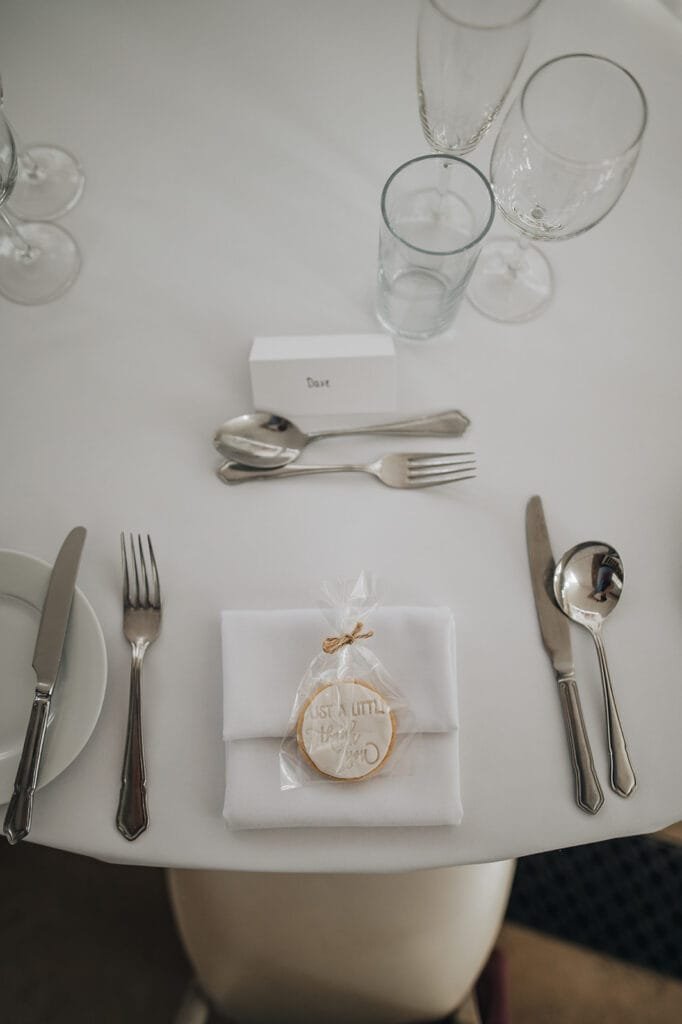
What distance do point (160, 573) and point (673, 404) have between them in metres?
0.61

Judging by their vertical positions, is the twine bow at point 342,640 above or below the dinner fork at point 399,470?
below

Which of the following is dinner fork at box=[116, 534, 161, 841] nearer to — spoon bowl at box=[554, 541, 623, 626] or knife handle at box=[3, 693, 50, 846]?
knife handle at box=[3, 693, 50, 846]

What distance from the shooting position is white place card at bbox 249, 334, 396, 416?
784 millimetres

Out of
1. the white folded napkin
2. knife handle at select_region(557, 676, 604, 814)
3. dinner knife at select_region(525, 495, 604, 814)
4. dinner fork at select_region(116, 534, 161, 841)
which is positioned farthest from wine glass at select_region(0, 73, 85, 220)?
knife handle at select_region(557, 676, 604, 814)

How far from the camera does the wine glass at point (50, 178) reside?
2.98 feet

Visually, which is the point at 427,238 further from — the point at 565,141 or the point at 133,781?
the point at 133,781

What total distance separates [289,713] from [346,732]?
0.06m

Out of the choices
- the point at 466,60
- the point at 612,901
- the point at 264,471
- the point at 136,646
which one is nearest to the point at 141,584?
the point at 136,646

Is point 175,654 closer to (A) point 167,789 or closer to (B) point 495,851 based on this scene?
(A) point 167,789

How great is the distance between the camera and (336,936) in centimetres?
99

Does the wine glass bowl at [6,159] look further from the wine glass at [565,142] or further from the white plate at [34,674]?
the wine glass at [565,142]

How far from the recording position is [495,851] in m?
0.71

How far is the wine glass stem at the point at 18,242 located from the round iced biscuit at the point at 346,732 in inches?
24.0

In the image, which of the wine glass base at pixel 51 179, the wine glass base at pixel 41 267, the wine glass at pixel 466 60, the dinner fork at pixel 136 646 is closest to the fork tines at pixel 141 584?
the dinner fork at pixel 136 646
